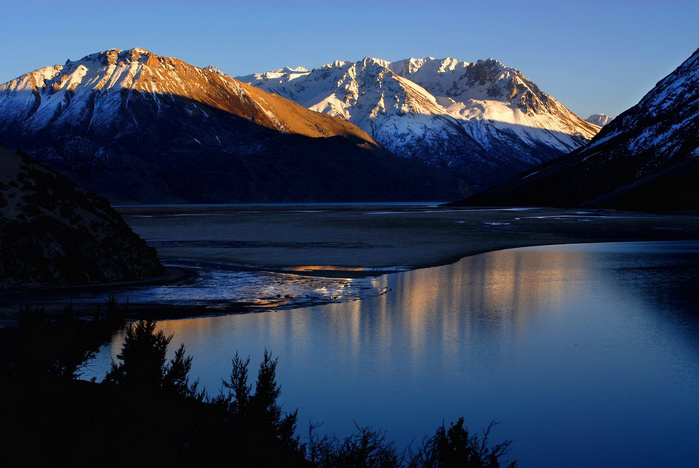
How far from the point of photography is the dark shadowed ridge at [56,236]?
30.3 m

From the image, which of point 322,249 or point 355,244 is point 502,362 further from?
point 355,244

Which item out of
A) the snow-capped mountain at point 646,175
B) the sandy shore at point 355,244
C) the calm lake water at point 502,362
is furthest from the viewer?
the snow-capped mountain at point 646,175

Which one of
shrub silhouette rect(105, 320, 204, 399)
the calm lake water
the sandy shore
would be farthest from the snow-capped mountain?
shrub silhouette rect(105, 320, 204, 399)

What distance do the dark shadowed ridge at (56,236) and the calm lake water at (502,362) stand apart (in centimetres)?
987

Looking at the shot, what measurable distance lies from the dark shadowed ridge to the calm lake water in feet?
32.4

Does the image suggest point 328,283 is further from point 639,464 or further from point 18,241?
point 639,464

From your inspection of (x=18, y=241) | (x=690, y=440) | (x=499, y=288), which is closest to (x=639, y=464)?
(x=690, y=440)

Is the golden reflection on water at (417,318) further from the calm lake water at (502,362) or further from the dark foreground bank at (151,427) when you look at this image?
the dark foreground bank at (151,427)

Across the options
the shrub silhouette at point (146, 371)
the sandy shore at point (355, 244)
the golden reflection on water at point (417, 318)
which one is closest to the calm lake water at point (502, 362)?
the golden reflection on water at point (417, 318)

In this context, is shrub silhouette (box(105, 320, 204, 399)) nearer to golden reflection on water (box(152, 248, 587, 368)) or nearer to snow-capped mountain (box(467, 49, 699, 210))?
golden reflection on water (box(152, 248, 587, 368))

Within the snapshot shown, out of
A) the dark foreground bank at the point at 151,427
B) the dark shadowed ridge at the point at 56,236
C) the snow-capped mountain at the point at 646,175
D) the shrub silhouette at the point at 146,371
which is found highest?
the snow-capped mountain at the point at 646,175

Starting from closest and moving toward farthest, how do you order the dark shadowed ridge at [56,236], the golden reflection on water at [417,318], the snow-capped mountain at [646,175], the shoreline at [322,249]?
1. the golden reflection on water at [417,318]
2. the shoreline at [322,249]
3. the dark shadowed ridge at [56,236]
4. the snow-capped mountain at [646,175]

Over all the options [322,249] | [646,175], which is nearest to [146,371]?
[322,249]

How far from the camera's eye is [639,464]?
40.4ft
